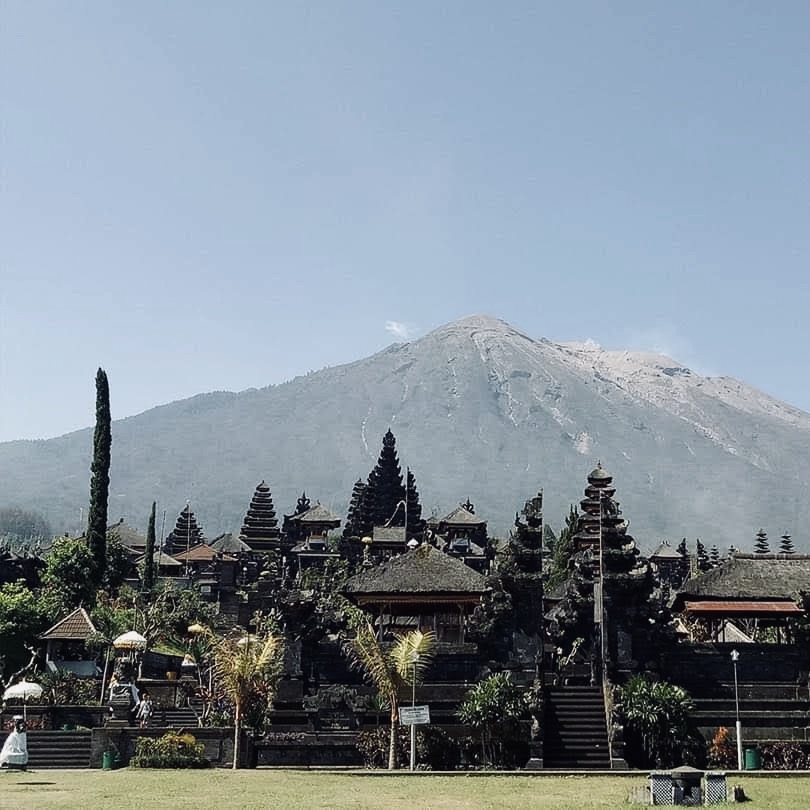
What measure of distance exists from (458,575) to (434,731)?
12.0m

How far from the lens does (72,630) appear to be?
4625cm

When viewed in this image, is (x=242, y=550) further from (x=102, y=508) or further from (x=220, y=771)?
(x=220, y=771)

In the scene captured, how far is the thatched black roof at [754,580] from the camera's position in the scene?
44750mm

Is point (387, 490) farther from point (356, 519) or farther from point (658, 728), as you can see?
point (658, 728)

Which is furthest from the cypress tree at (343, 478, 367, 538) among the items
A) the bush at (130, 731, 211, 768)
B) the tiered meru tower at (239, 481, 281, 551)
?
the bush at (130, 731, 211, 768)

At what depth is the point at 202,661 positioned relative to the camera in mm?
50031

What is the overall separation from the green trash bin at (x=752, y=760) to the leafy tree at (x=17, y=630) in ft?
102

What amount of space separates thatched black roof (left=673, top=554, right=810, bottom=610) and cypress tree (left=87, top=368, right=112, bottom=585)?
99.8ft

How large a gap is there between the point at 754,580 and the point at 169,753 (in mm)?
25895

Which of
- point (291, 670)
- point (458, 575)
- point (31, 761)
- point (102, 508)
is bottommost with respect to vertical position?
point (31, 761)

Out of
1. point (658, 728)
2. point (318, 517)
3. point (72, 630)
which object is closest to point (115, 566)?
point (72, 630)

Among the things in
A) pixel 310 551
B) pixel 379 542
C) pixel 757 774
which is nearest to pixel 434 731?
pixel 757 774

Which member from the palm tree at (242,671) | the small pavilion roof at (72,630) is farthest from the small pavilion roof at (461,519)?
the palm tree at (242,671)

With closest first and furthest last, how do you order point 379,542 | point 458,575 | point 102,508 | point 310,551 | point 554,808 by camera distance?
point 554,808, point 458,575, point 102,508, point 379,542, point 310,551
